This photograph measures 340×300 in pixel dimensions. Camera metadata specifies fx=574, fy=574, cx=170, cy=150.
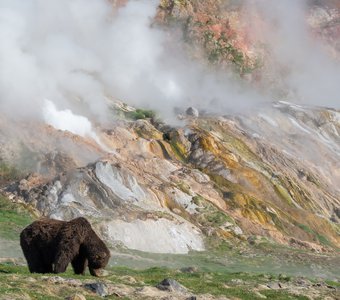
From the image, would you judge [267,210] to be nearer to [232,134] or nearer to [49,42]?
[232,134]

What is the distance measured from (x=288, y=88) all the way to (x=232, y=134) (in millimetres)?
92627

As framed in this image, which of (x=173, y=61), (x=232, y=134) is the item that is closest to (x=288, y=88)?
(x=173, y=61)

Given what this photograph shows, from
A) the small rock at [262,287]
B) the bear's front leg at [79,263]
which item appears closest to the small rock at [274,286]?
the small rock at [262,287]

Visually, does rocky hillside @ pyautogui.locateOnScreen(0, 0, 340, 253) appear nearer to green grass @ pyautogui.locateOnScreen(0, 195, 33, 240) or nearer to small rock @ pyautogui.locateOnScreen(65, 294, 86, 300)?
green grass @ pyautogui.locateOnScreen(0, 195, 33, 240)

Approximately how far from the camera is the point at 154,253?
187 feet

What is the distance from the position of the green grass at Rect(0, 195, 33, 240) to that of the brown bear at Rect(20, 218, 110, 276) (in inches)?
1082

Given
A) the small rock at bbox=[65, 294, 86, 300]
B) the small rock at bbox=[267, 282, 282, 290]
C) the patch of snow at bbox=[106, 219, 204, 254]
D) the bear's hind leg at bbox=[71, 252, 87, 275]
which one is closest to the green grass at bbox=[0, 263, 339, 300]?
the bear's hind leg at bbox=[71, 252, 87, 275]

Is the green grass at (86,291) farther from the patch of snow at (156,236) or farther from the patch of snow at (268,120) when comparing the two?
the patch of snow at (268,120)

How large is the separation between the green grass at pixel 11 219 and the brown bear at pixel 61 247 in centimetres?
2748

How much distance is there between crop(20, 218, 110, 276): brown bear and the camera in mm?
21156

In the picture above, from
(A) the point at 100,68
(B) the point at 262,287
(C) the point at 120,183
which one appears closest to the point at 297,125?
(A) the point at 100,68

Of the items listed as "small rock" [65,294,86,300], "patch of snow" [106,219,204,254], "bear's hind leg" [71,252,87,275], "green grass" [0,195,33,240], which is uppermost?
"patch of snow" [106,219,204,254]

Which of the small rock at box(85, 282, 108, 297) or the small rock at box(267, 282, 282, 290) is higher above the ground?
the small rock at box(267, 282, 282, 290)

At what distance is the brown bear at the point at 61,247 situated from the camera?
69.4 ft
